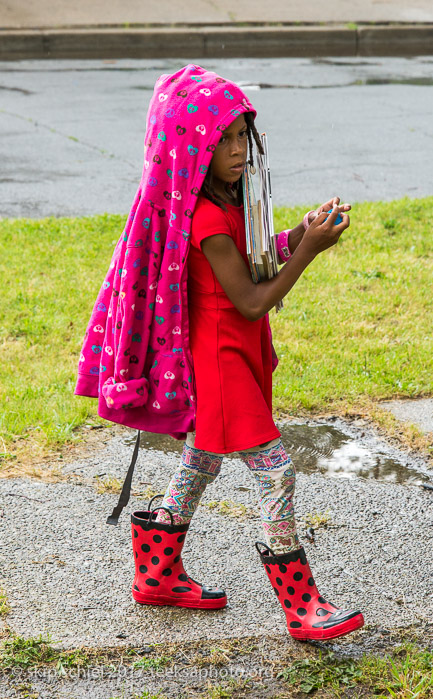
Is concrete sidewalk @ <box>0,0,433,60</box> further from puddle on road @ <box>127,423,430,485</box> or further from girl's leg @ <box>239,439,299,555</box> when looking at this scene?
girl's leg @ <box>239,439,299,555</box>

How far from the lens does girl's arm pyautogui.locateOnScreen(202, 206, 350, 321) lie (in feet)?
7.63

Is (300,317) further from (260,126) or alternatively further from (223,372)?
(260,126)

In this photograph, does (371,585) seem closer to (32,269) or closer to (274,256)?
(274,256)

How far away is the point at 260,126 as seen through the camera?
912cm

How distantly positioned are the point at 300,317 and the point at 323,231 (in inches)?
107

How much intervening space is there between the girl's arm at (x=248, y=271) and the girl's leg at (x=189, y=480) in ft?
1.63

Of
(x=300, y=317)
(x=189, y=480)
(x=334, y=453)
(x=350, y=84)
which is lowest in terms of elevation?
(x=334, y=453)

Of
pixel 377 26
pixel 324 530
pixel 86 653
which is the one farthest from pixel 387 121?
pixel 86 653

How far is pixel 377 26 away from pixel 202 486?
13875 millimetres

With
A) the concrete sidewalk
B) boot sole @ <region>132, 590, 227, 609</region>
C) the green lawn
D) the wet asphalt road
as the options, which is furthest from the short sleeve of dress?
the concrete sidewalk

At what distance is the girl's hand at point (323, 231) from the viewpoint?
231 centimetres

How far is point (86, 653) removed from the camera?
2539mm

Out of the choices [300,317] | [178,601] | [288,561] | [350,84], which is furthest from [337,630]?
[350,84]

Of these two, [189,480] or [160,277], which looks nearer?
[160,277]
